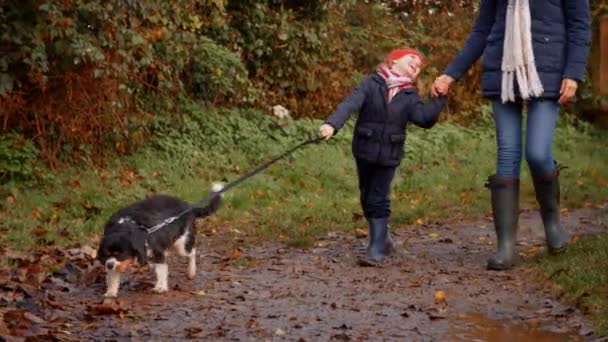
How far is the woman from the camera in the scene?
670cm

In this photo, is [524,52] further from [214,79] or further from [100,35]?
[214,79]

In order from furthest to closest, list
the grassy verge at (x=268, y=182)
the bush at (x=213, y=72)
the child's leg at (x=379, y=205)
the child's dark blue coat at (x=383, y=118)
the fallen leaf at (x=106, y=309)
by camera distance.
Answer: the bush at (x=213, y=72) → the grassy verge at (x=268, y=182) → the child's leg at (x=379, y=205) → the child's dark blue coat at (x=383, y=118) → the fallen leaf at (x=106, y=309)

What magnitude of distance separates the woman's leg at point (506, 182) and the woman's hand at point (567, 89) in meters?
0.35

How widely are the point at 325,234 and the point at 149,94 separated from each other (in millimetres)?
4205

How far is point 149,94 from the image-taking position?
12266 millimetres

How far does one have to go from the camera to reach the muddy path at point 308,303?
Result: 5242 millimetres

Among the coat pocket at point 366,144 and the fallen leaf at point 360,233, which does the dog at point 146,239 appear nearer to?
the coat pocket at point 366,144

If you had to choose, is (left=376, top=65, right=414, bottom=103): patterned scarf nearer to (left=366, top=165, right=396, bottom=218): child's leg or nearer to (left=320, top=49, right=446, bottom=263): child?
(left=320, top=49, right=446, bottom=263): child

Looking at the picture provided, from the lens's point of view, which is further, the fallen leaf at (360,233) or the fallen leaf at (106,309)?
the fallen leaf at (360,233)

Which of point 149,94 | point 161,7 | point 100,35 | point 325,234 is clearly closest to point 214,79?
point 149,94

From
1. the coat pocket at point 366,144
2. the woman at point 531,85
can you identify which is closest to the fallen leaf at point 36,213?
the coat pocket at point 366,144

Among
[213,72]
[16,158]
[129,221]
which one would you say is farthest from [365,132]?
[213,72]

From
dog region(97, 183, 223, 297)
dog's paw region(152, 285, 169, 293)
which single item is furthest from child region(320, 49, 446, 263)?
dog's paw region(152, 285, 169, 293)

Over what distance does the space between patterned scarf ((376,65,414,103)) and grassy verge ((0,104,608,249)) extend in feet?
4.83
